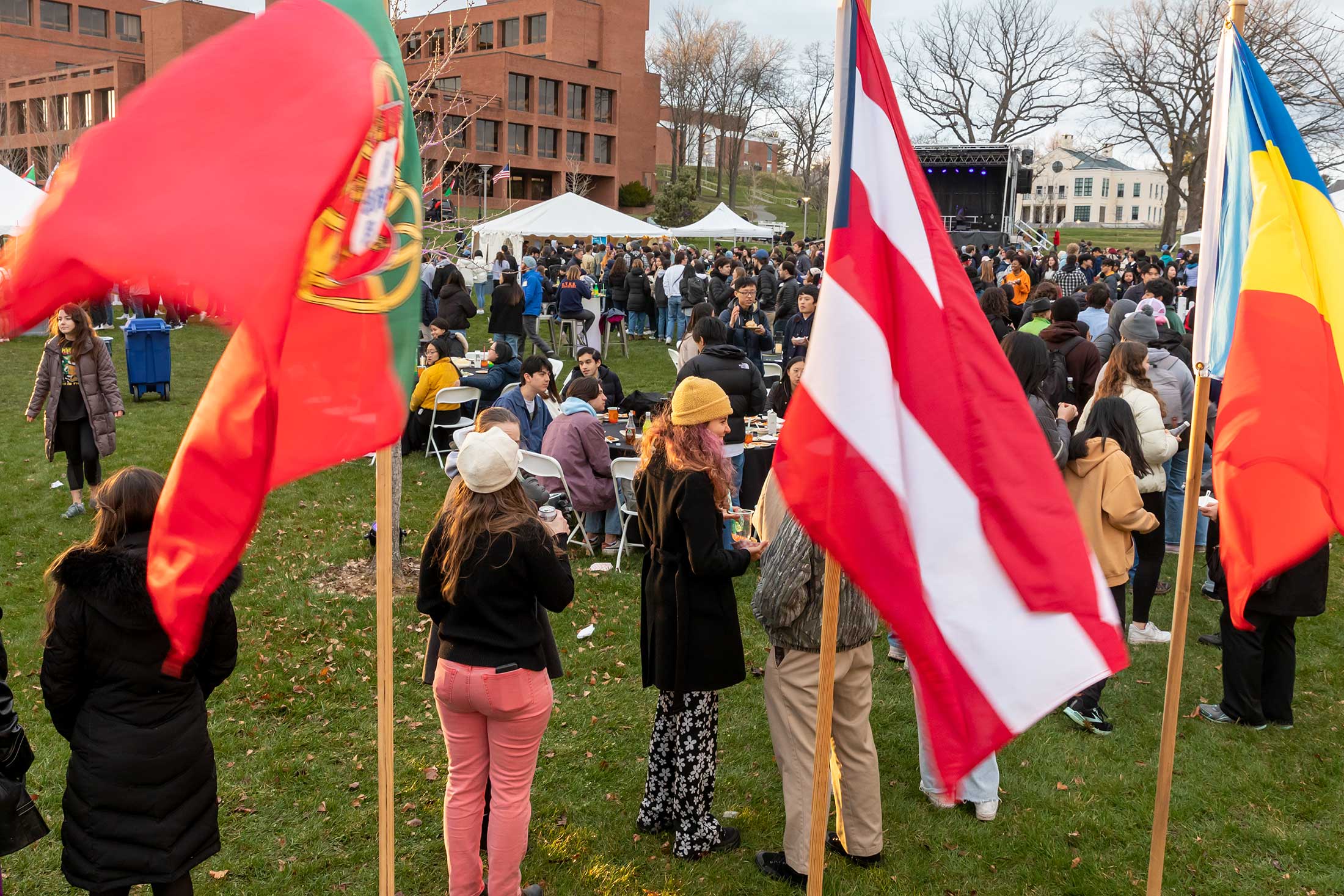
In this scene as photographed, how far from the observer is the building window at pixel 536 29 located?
69.5 m

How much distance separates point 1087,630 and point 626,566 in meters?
6.23

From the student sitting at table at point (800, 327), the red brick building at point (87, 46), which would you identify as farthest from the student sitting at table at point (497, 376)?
the red brick building at point (87, 46)

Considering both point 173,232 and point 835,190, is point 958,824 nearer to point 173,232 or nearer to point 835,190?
point 835,190

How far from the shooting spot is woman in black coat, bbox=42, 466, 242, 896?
3438 mm

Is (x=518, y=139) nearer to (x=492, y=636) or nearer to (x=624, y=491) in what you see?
(x=624, y=491)

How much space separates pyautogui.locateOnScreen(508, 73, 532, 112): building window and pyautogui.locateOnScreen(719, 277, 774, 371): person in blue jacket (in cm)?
5469

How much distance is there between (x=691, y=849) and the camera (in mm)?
4926

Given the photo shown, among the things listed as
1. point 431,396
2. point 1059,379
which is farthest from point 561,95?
point 1059,379

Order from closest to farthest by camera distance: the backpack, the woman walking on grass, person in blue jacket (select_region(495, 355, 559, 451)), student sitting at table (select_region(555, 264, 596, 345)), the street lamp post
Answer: the backpack, the woman walking on grass, person in blue jacket (select_region(495, 355, 559, 451)), student sitting at table (select_region(555, 264, 596, 345)), the street lamp post

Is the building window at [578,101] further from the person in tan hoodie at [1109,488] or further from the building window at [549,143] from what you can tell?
the person in tan hoodie at [1109,488]

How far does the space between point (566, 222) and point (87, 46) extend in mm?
58253

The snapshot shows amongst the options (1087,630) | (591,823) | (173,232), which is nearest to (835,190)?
(1087,630)

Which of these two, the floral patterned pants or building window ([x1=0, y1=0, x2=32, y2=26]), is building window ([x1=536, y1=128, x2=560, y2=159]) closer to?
building window ([x1=0, y1=0, x2=32, y2=26])

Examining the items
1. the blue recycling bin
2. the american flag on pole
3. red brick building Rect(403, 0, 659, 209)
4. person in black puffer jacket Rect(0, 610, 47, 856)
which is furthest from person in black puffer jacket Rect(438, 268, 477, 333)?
red brick building Rect(403, 0, 659, 209)
